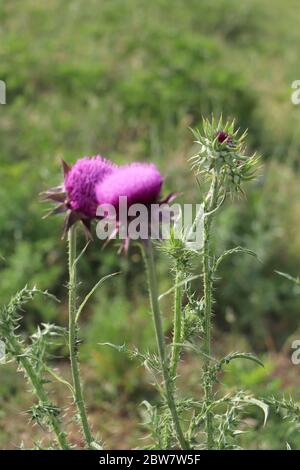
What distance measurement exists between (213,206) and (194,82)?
4305 mm

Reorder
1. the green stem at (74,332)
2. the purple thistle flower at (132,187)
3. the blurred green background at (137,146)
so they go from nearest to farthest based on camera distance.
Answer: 1. the purple thistle flower at (132,187)
2. the green stem at (74,332)
3. the blurred green background at (137,146)

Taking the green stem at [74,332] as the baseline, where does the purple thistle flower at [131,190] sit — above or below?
above

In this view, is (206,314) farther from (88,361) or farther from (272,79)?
(272,79)

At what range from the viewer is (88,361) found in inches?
124

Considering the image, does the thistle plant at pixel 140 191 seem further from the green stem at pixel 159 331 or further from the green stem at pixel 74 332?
the green stem at pixel 74 332

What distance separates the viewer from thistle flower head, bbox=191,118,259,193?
1394 mm

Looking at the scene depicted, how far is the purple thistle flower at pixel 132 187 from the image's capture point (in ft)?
3.95

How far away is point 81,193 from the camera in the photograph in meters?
1.30

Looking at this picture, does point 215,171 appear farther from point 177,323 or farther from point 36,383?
point 36,383

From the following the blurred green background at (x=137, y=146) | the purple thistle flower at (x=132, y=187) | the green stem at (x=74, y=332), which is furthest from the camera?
the blurred green background at (x=137, y=146)

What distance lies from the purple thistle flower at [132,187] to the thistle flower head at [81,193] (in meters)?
0.05

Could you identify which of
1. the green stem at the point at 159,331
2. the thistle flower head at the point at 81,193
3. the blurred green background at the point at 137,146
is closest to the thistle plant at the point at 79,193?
the thistle flower head at the point at 81,193

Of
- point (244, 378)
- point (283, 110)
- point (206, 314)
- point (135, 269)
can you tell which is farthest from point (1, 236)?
point (283, 110)

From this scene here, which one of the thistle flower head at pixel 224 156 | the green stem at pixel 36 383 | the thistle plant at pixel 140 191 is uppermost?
the thistle flower head at pixel 224 156
